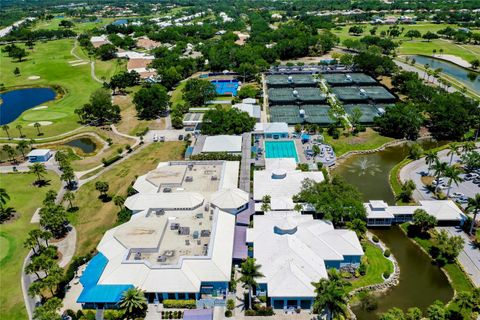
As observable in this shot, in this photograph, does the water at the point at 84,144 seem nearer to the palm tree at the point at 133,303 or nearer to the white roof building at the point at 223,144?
the white roof building at the point at 223,144

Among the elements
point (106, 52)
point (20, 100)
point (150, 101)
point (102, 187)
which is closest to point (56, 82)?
point (20, 100)

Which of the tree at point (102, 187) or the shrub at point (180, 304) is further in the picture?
the tree at point (102, 187)

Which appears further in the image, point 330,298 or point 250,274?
point 250,274

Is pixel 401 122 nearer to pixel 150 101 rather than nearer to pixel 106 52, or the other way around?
pixel 150 101

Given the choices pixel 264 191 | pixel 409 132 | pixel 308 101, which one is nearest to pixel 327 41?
pixel 308 101

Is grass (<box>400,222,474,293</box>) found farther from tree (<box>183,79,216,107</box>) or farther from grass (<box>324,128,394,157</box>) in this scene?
tree (<box>183,79,216,107</box>)

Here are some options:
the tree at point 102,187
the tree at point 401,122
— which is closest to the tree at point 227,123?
the tree at point 102,187

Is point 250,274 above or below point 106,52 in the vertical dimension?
below
